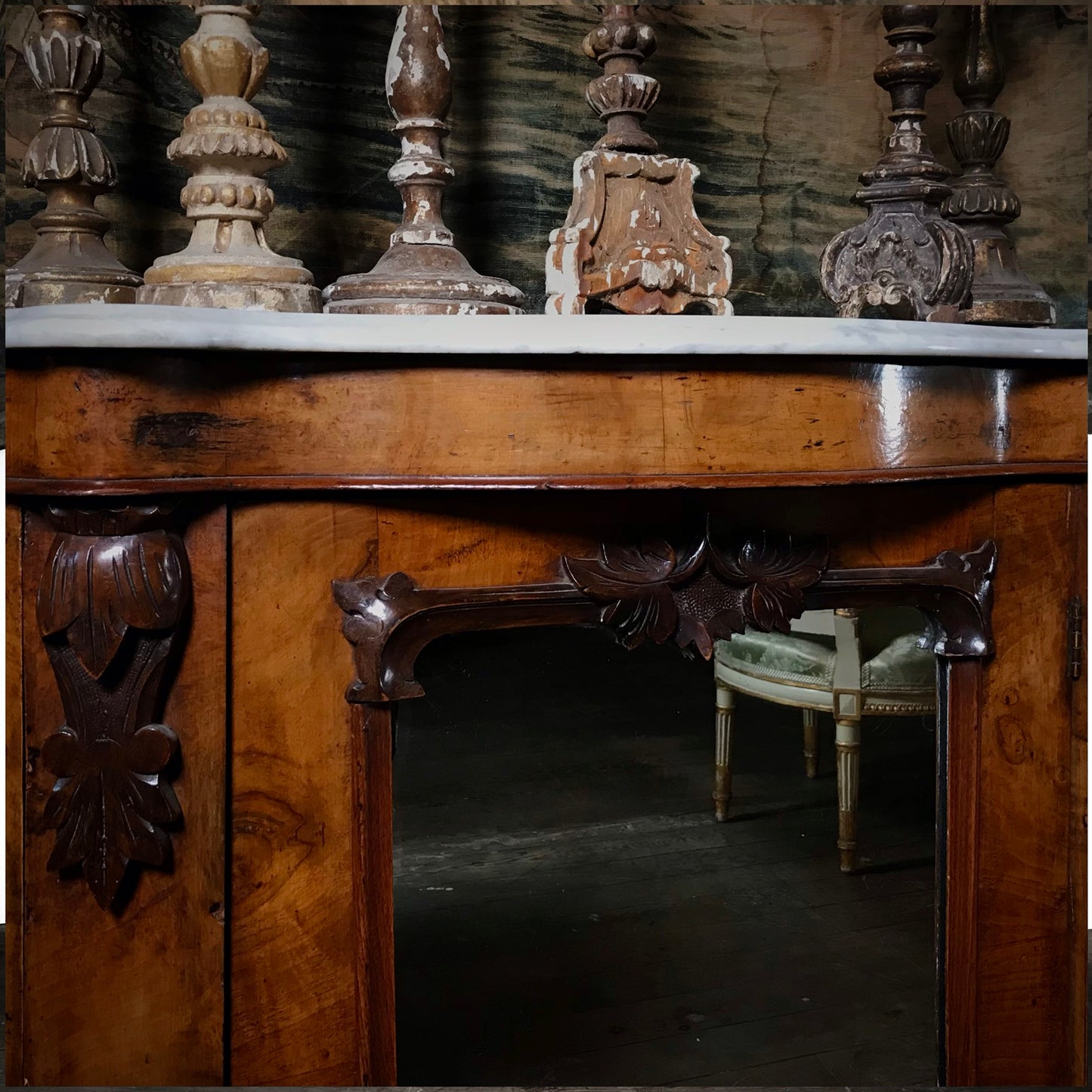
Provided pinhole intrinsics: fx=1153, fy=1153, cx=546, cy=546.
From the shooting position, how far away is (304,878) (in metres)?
0.76

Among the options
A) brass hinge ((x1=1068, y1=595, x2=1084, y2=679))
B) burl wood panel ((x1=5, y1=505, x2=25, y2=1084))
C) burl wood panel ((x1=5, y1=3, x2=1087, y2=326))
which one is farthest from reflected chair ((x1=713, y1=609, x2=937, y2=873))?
burl wood panel ((x1=5, y1=505, x2=25, y2=1084))

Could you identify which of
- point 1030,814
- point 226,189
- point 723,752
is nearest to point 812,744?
point 723,752

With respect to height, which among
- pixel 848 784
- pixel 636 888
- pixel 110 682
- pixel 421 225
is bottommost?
pixel 636 888

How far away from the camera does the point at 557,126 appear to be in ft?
4.01

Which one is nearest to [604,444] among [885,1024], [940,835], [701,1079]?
[940,835]

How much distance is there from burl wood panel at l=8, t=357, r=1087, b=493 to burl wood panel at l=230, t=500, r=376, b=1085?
50mm

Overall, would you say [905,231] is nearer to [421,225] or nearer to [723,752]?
[421,225]

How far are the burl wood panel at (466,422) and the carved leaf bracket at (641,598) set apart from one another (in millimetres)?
74

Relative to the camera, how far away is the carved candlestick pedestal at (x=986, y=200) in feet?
3.69

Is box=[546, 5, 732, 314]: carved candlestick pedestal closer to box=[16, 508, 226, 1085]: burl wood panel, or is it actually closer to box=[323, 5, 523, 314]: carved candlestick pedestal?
box=[323, 5, 523, 314]: carved candlestick pedestal

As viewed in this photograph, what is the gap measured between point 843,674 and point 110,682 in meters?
1.07

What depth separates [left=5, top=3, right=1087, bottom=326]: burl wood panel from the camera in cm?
105

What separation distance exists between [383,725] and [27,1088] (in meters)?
0.31

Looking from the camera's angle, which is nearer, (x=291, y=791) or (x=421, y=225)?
(x=291, y=791)
